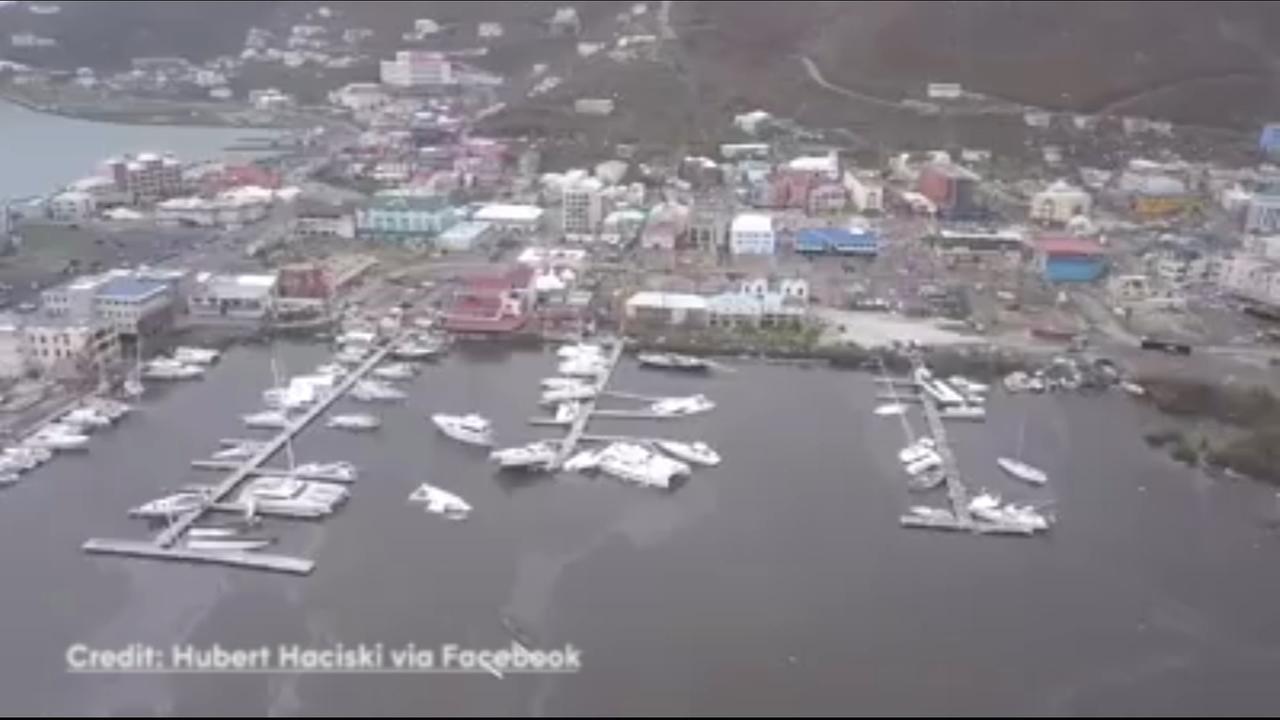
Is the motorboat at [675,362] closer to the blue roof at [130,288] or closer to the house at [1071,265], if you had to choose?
the house at [1071,265]

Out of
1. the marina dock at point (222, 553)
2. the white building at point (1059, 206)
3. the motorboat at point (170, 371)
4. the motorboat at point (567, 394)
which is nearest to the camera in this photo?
the marina dock at point (222, 553)

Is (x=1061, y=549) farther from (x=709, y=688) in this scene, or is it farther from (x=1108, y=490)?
(x=709, y=688)

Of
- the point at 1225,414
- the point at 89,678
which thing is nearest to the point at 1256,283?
the point at 1225,414

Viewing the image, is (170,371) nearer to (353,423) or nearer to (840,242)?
(353,423)

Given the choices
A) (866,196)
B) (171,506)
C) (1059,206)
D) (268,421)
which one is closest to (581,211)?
(866,196)

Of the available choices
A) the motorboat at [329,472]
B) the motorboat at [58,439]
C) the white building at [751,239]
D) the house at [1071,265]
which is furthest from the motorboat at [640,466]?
the house at [1071,265]

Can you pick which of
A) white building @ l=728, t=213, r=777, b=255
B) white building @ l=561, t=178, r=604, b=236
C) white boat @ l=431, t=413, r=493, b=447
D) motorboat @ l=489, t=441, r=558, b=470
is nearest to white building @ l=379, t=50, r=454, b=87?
white building @ l=561, t=178, r=604, b=236
